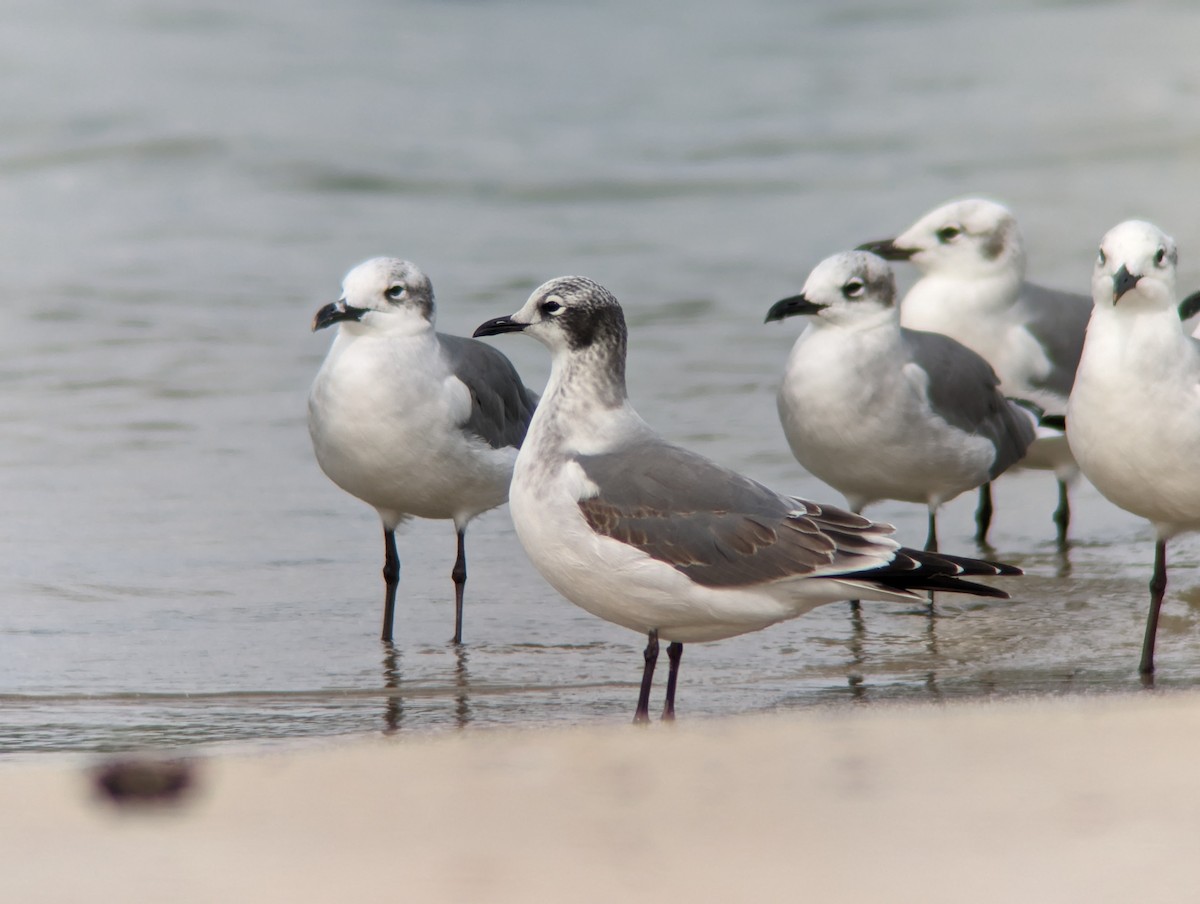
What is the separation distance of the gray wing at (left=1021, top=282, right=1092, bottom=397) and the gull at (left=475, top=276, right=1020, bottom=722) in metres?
3.58

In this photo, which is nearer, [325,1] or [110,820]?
[110,820]

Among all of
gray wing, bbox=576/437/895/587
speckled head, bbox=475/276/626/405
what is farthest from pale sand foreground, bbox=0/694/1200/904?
speckled head, bbox=475/276/626/405

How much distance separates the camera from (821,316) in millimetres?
6922

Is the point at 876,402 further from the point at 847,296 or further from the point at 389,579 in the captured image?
the point at 389,579

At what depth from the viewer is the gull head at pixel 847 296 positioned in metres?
6.88

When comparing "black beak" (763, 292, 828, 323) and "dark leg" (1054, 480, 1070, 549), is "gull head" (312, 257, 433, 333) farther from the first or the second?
"dark leg" (1054, 480, 1070, 549)

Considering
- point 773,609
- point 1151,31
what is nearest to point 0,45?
point 1151,31

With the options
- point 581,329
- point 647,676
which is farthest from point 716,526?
point 581,329

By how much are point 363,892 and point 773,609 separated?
6.31ft

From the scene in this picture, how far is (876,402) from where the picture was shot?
6699 millimetres

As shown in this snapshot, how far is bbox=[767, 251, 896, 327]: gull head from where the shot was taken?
688 centimetres

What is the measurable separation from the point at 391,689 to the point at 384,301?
1.43 meters

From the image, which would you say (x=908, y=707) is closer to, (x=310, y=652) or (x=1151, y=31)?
(x=310, y=652)

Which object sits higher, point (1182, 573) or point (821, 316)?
point (821, 316)
